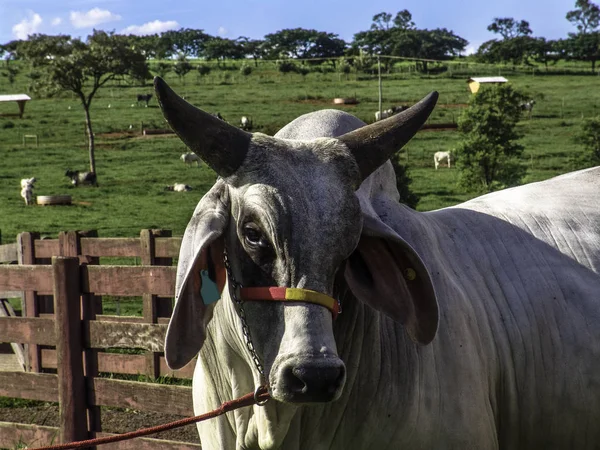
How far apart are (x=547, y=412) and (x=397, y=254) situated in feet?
3.88

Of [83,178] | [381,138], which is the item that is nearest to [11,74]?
[83,178]

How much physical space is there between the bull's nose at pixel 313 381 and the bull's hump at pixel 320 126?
1.31 metres

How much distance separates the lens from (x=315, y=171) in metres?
3.71

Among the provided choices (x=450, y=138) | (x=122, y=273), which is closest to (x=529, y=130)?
(x=450, y=138)

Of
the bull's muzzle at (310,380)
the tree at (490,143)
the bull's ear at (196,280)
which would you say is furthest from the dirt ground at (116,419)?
the tree at (490,143)

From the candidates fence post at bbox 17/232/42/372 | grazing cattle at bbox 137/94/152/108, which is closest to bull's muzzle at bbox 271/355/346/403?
fence post at bbox 17/232/42/372

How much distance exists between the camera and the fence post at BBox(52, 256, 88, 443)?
24.1ft

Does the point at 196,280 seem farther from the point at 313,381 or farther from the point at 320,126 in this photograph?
the point at 320,126

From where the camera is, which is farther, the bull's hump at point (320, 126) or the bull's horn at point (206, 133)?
the bull's hump at point (320, 126)

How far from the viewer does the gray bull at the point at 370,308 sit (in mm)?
3568

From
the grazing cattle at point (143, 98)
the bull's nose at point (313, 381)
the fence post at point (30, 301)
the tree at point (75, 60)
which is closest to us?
the bull's nose at point (313, 381)

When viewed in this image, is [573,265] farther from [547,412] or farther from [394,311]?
[394,311]

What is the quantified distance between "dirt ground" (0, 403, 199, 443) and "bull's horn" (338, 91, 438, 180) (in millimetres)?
5032

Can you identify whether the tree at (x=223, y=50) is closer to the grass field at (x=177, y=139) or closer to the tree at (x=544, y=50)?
the grass field at (x=177, y=139)
